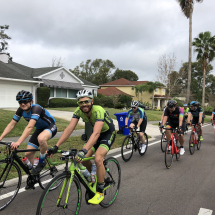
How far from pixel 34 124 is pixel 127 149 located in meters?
3.90

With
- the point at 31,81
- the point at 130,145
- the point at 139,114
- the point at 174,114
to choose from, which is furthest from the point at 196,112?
the point at 31,81

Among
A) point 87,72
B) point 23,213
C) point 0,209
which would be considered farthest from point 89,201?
point 87,72

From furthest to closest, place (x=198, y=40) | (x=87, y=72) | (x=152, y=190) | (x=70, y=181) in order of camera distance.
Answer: (x=87, y=72)
(x=198, y=40)
(x=152, y=190)
(x=70, y=181)

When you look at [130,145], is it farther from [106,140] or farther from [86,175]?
[86,175]

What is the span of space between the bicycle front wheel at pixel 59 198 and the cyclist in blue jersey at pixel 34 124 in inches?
46.9

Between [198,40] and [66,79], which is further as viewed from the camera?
[198,40]

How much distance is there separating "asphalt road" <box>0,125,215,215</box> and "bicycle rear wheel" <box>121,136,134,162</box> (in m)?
0.18

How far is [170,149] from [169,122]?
1368 millimetres

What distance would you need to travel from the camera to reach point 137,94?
50.8m

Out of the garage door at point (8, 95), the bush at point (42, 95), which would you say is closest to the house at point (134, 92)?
the bush at point (42, 95)

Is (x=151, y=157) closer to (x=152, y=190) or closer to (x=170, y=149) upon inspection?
(x=170, y=149)

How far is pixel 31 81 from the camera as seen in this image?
24.0m

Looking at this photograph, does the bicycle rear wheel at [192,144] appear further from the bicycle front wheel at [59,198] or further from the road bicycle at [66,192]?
the bicycle front wheel at [59,198]

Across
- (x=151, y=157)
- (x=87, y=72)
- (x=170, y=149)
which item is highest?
(x=87, y=72)
